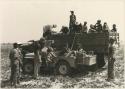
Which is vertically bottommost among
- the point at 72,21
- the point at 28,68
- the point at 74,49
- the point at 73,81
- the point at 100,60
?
the point at 73,81

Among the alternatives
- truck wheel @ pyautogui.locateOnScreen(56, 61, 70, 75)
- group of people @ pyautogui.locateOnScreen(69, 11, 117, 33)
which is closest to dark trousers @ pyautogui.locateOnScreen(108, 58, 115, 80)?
truck wheel @ pyautogui.locateOnScreen(56, 61, 70, 75)

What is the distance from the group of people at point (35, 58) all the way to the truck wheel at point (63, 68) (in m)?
0.36

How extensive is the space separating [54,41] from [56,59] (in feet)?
6.04

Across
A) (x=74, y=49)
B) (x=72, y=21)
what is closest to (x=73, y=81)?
(x=74, y=49)

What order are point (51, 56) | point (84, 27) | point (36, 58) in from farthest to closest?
point (84, 27), point (51, 56), point (36, 58)

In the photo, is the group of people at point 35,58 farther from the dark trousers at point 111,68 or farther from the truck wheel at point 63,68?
the dark trousers at point 111,68

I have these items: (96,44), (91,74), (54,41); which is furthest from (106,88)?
(54,41)

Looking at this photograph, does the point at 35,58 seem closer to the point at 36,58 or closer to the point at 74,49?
the point at 36,58

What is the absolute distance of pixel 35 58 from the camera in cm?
1382

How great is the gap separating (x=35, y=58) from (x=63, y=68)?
1.43 m

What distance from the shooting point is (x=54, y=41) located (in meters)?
16.3

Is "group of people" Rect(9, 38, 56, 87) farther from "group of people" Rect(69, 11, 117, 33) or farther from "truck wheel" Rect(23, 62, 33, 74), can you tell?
"group of people" Rect(69, 11, 117, 33)

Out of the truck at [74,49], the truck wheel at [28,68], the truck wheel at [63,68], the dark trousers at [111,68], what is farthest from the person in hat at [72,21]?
the dark trousers at [111,68]

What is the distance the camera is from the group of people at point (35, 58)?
41.3 ft
